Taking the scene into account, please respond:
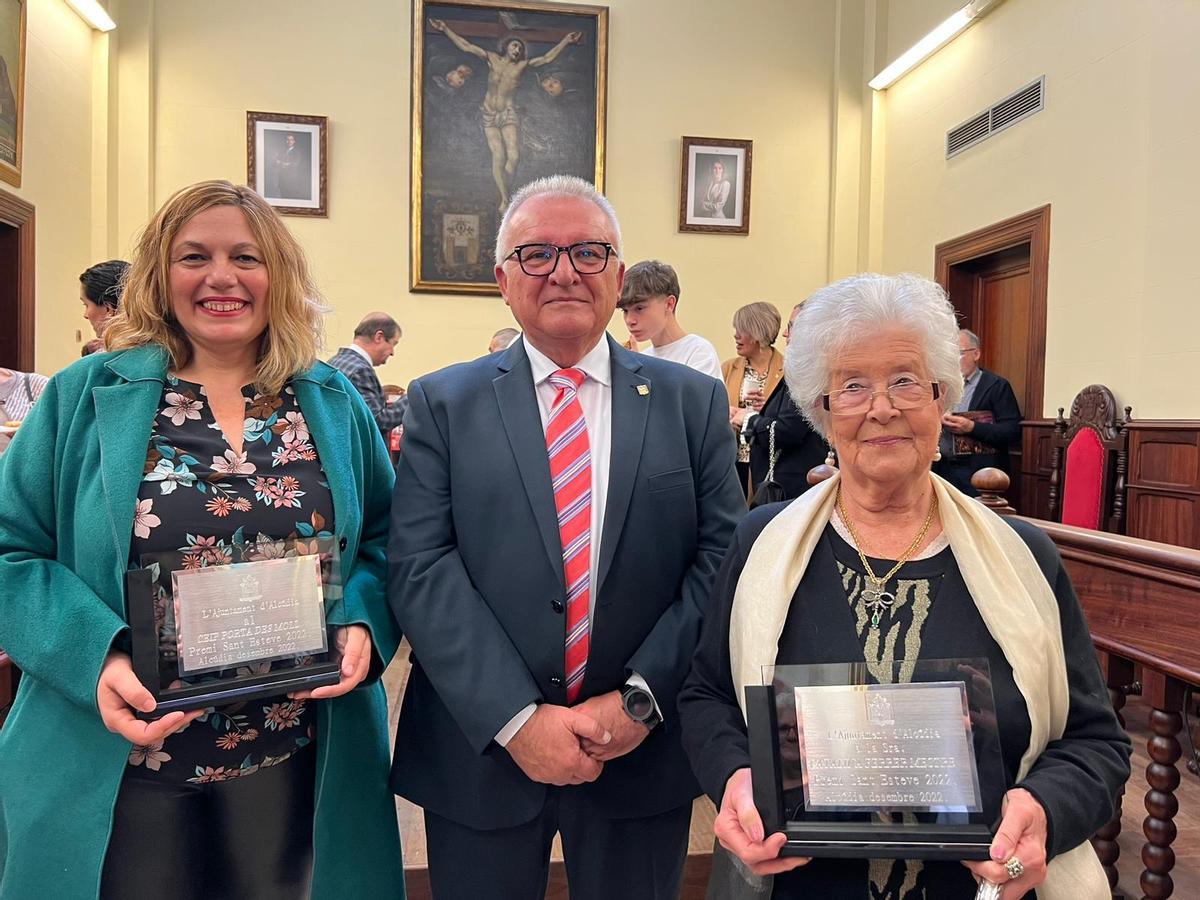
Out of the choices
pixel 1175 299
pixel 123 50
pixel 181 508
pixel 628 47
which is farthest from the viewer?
pixel 628 47

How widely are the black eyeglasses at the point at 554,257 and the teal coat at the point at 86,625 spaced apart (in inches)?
16.8

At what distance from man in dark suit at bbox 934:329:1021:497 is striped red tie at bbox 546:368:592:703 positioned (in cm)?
434

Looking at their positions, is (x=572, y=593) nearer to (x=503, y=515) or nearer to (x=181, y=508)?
(x=503, y=515)

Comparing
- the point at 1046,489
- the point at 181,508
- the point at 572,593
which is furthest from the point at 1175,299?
the point at 181,508

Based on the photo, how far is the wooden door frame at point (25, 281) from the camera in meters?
6.41

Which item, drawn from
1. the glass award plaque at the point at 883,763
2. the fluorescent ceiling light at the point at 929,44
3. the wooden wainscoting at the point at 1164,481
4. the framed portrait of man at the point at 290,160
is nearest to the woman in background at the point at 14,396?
the glass award plaque at the point at 883,763

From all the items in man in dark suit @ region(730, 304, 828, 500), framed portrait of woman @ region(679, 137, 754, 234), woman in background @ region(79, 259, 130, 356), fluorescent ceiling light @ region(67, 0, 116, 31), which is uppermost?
fluorescent ceiling light @ region(67, 0, 116, 31)

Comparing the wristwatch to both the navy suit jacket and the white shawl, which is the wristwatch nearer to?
the navy suit jacket

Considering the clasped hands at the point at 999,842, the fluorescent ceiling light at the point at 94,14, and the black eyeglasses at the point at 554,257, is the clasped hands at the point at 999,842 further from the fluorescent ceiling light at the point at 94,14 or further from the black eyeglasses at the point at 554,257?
the fluorescent ceiling light at the point at 94,14

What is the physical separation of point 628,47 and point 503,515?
777 centimetres

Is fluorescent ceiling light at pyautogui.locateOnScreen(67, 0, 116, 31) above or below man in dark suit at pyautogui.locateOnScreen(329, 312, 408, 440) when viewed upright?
above

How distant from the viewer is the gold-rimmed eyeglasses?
1302 mm

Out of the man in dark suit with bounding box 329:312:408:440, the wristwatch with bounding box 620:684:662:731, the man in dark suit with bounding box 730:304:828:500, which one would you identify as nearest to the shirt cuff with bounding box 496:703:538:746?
the wristwatch with bounding box 620:684:662:731

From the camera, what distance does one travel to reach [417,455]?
1.58 metres
